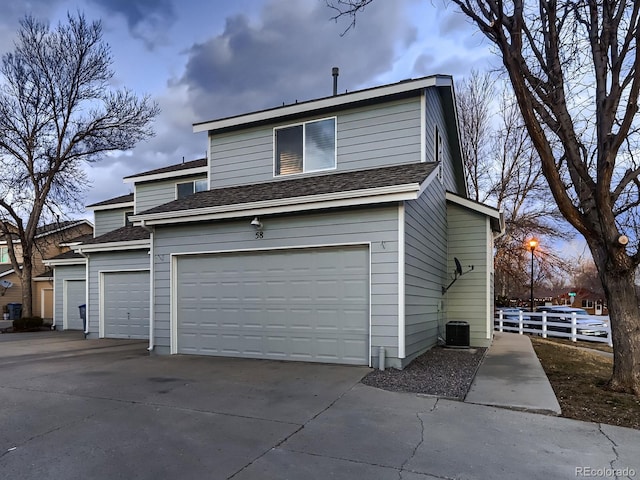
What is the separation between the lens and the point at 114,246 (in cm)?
1329

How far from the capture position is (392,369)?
753cm

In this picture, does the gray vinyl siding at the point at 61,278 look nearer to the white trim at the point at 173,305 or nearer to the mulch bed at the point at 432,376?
the white trim at the point at 173,305

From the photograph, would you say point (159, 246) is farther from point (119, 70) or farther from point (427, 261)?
point (119, 70)

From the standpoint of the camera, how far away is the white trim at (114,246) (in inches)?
509

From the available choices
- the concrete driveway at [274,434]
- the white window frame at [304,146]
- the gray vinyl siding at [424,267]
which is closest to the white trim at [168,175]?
the white window frame at [304,146]

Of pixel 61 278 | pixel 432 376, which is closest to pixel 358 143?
pixel 432 376

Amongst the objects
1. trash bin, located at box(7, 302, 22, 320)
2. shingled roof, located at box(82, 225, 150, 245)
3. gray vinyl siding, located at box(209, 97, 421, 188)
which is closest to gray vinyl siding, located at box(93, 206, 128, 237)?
shingled roof, located at box(82, 225, 150, 245)

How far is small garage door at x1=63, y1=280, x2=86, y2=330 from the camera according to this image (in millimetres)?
16984

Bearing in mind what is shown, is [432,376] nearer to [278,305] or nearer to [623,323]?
[623,323]

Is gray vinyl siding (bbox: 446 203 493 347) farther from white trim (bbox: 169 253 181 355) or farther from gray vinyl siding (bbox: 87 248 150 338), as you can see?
gray vinyl siding (bbox: 87 248 150 338)

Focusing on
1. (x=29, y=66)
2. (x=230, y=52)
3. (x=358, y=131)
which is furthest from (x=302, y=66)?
(x=29, y=66)

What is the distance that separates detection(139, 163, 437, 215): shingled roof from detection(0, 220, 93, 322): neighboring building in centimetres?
1474

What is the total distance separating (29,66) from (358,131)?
56.2ft

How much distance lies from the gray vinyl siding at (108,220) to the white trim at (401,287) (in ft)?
45.5
